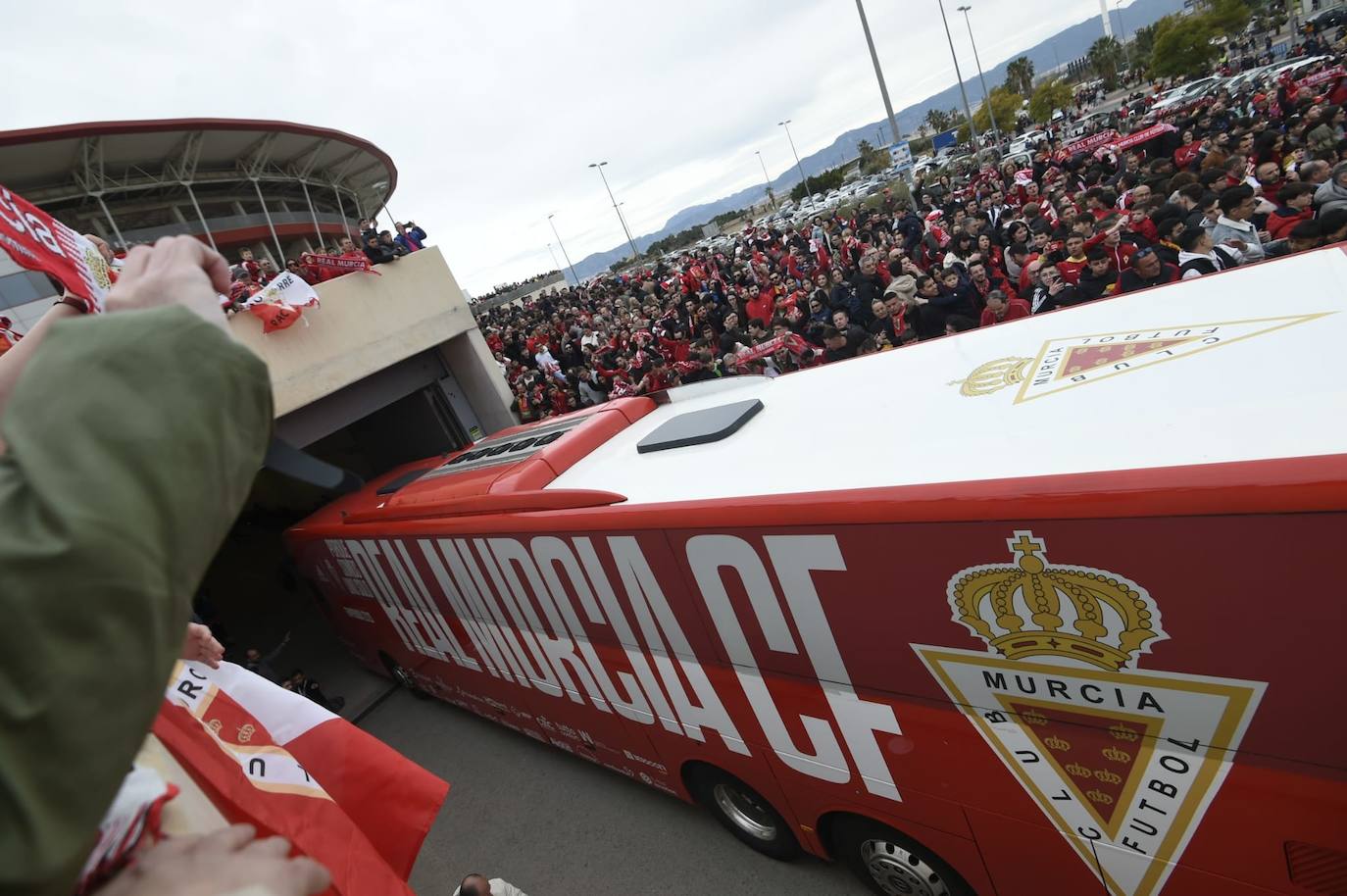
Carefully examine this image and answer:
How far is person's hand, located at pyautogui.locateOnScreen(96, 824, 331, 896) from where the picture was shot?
1032mm

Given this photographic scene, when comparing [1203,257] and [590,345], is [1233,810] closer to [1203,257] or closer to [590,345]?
[1203,257]

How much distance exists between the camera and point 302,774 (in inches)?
88.7

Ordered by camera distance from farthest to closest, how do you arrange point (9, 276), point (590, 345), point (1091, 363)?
point (9, 276) < point (590, 345) < point (1091, 363)

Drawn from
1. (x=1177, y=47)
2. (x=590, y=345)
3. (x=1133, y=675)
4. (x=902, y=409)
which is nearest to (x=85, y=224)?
(x=590, y=345)

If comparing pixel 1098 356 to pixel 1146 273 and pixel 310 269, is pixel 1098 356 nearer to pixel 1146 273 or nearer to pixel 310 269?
pixel 1146 273

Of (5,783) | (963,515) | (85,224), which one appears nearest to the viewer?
(5,783)

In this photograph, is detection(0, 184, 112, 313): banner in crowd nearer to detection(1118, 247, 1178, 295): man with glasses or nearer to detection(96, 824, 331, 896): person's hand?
detection(96, 824, 331, 896): person's hand

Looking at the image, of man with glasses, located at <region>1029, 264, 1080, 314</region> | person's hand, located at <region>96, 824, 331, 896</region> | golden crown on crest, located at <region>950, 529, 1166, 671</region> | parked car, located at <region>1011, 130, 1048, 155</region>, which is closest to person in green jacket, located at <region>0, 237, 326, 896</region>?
person's hand, located at <region>96, 824, 331, 896</region>

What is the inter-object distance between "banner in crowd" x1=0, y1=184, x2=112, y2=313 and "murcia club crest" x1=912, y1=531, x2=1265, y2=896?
281 centimetres

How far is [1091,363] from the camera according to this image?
279 cm

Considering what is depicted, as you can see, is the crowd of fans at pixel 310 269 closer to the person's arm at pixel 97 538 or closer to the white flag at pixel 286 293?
the white flag at pixel 286 293

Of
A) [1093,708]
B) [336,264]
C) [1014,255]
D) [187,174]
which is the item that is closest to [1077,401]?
[1093,708]

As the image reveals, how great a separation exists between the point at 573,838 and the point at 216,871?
4849 mm

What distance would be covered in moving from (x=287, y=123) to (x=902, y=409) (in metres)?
24.8
